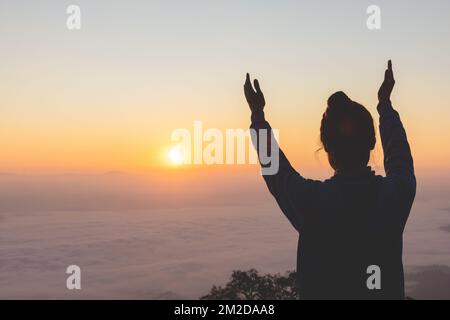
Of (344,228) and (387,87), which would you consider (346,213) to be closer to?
(344,228)

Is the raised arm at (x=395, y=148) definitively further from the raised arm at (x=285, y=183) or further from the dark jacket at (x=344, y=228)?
the raised arm at (x=285, y=183)

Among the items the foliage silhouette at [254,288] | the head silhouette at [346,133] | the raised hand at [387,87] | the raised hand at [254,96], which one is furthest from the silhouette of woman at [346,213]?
the foliage silhouette at [254,288]

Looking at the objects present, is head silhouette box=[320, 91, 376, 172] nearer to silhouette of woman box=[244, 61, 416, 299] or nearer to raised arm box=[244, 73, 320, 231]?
silhouette of woman box=[244, 61, 416, 299]

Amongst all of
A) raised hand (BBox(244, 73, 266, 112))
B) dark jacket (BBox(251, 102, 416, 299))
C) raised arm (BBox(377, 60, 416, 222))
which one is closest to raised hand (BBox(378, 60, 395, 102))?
raised arm (BBox(377, 60, 416, 222))

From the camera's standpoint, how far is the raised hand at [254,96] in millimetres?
2957

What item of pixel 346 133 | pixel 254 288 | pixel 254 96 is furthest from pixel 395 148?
pixel 254 288

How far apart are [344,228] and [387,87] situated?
3.03ft

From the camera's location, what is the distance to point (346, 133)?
2812 mm

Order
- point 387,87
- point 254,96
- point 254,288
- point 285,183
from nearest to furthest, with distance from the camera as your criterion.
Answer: point 285,183
point 254,96
point 387,87
point 254,288

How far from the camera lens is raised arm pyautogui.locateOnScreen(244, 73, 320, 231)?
274cm

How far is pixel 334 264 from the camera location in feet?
9.06

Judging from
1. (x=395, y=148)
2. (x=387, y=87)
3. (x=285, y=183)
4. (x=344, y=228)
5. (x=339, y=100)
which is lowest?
(x=344, y=228)
